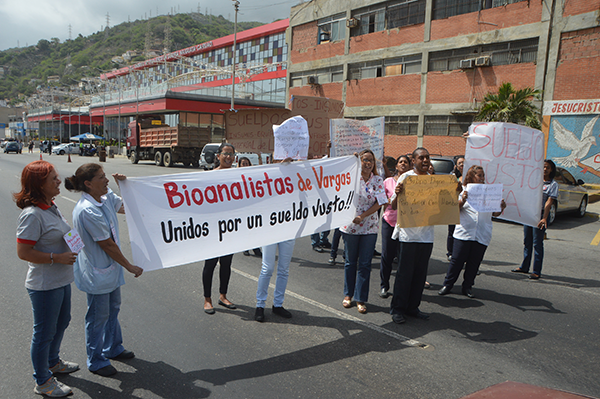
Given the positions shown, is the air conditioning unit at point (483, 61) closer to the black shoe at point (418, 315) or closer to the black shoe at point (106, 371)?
the black shoe at point (418, 315)

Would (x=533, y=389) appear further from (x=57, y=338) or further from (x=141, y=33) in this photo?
(x=141, y=33)

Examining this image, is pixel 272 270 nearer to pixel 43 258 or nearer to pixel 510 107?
pixel 43 258

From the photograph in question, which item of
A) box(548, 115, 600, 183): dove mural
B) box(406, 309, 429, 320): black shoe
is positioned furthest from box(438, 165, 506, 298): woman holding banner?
box(548, 115, 600, 183): dove mural

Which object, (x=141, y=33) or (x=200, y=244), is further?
(x=141, y=33)

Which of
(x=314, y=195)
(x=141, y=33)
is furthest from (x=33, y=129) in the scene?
(x=314, y=195)

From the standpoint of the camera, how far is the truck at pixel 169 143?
3103 cm

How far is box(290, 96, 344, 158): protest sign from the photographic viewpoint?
8.49 metres

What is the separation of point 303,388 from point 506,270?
5145mm

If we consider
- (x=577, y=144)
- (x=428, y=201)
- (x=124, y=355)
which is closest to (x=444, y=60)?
(x=577, y=144)

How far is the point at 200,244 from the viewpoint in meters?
4.13

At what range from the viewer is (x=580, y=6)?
1791 cm

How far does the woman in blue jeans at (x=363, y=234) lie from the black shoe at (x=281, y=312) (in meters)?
0.77

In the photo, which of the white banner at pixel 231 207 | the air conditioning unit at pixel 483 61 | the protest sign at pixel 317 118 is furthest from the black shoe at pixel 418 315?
the air conditioning unit at pixel 483 61

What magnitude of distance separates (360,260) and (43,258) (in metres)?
3.28
